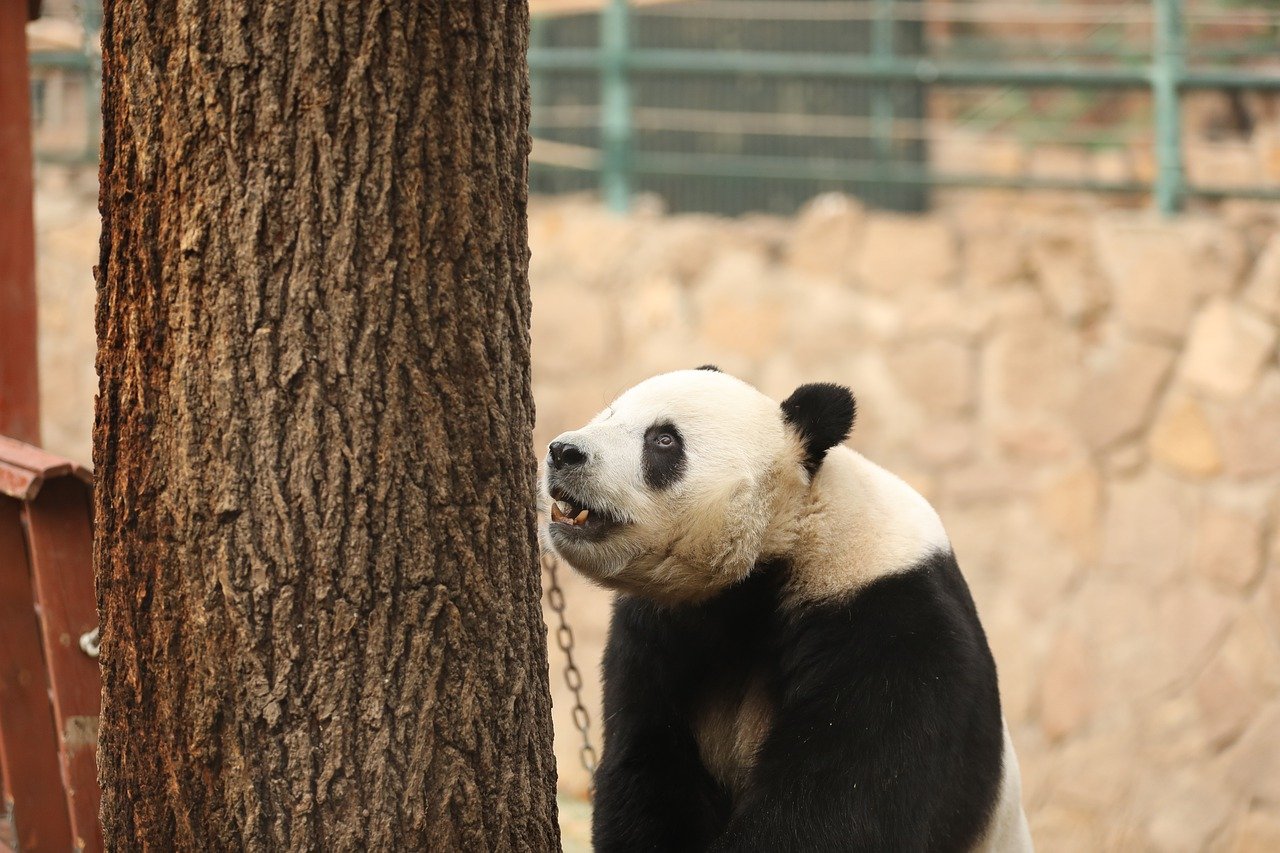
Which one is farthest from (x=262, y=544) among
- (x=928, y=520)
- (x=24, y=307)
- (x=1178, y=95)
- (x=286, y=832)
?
(x=1178, y=95)

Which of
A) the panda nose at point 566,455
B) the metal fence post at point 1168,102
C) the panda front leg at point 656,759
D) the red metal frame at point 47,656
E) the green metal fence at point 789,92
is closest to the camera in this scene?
the panda nose at point 566,455

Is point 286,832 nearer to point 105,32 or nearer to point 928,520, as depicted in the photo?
point 105,32

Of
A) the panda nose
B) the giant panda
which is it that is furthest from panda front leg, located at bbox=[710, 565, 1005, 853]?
the panda nose

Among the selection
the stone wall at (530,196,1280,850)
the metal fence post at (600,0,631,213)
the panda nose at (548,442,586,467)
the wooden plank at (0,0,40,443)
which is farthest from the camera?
the metal fence post at (600,0,631,213)

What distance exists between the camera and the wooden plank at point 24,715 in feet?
9.76

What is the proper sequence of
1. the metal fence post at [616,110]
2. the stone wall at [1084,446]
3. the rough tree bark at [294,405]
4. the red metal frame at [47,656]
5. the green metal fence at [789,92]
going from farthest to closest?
1. the metal fence post at [616,110]
2. the green metal fence at [789,92]
3. the stone wall at [1084,446]
4. the red metal frame at [47,656]
5. the rough tree bark at [294,405]

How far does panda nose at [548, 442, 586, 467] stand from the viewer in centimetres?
276

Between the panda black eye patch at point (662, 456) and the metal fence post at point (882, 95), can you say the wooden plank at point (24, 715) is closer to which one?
the panda black eye patch at point (662, 456)

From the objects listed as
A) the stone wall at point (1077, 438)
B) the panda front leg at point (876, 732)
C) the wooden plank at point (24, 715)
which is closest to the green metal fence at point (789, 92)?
the stone wall at point (1077, 438)

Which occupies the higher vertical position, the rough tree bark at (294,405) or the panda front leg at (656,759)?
the rough tree bark at (294,405)

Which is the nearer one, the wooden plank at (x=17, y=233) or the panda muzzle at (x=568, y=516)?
the panda muzzle at (x=568, y=516)

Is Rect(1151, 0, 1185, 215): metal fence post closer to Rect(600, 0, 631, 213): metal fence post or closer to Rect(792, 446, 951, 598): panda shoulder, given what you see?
Rect(600, 0, 631, 213): metal fence post

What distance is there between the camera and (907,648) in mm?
2633

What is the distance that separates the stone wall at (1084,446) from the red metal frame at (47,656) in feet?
10.5
